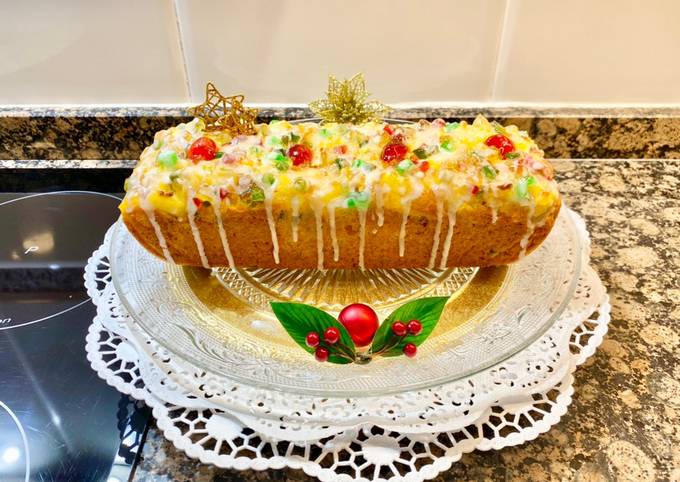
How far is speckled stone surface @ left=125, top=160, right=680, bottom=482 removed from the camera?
880 mm

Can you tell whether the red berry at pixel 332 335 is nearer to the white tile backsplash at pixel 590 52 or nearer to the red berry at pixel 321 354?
the red berry at pixel 321 354

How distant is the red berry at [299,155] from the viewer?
1076 mm

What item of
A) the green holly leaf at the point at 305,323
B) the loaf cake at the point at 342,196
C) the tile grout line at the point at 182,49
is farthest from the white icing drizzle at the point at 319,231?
the tile grout line at the point at 182,49

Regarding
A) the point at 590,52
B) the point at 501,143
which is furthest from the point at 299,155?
the point at 590,52

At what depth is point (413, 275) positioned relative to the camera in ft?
3.91

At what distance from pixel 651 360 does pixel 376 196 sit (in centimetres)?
59

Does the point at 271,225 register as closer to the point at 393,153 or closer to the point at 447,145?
the point at 393,153

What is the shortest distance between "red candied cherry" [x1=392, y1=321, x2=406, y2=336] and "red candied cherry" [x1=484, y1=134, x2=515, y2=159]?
384 millimetres

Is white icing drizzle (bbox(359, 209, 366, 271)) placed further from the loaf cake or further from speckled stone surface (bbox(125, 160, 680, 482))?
speckled stone surface (bbox(125, 160, 680, 482))

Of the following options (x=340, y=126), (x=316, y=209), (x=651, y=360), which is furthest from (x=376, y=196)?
(x=651, y=360)

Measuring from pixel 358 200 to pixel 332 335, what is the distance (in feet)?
0.81

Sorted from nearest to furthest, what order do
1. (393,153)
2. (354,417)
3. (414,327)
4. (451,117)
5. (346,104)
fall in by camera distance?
(354,417)
(414,327)
(393,153)
(346,104)
(451,117)

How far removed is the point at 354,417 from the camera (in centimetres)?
87

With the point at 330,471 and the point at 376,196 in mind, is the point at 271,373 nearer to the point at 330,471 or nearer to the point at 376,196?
the point at 330,471
